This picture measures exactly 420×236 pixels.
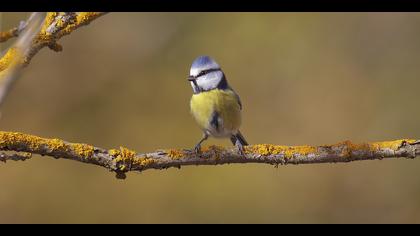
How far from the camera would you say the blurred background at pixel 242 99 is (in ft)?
21.6

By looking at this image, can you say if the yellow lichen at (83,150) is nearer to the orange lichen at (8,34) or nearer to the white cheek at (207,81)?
the orange lichen at (8,34)

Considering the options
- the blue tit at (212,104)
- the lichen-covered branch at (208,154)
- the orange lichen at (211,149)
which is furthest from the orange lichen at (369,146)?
the blue tit at (212,104)

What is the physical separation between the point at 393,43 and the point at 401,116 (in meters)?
1.03

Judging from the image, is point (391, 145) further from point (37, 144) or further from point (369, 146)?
point (37, 144)

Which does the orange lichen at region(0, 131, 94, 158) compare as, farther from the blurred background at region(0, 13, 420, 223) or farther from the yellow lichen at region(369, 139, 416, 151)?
the blurred background at region(0, 13, 420, 223)

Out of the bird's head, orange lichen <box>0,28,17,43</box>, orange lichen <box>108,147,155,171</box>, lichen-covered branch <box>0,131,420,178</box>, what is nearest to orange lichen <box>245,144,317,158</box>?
lichen-covered branch <box>0,131,420,178</box>

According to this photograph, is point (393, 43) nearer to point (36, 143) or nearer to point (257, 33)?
point (257, 33)

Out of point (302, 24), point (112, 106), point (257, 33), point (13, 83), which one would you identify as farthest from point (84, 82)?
point (13, 83)

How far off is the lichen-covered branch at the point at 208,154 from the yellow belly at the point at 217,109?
3.24ft

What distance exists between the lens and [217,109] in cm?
400

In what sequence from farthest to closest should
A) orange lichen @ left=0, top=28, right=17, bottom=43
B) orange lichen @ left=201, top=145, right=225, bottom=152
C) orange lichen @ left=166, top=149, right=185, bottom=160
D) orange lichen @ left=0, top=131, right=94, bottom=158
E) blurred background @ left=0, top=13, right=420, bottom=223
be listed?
blurred background @ left=0, top=13, right=420, bottom=223 → orange lichen @ left=0, top=28, right=17, bottom=43 → orange lichen @ left=201, top=145, right=225, bottom=152 → orange lichen @ left=166, top=149, right=185, bottom=160 → orange lichen @ left=0, top=131, right=94, bottom=158

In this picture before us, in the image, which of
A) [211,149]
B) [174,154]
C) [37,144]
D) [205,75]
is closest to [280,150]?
[211,149]

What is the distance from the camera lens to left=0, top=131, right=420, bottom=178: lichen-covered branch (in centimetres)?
269

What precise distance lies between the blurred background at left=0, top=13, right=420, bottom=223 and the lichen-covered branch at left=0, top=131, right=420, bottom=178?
10.6 ft
